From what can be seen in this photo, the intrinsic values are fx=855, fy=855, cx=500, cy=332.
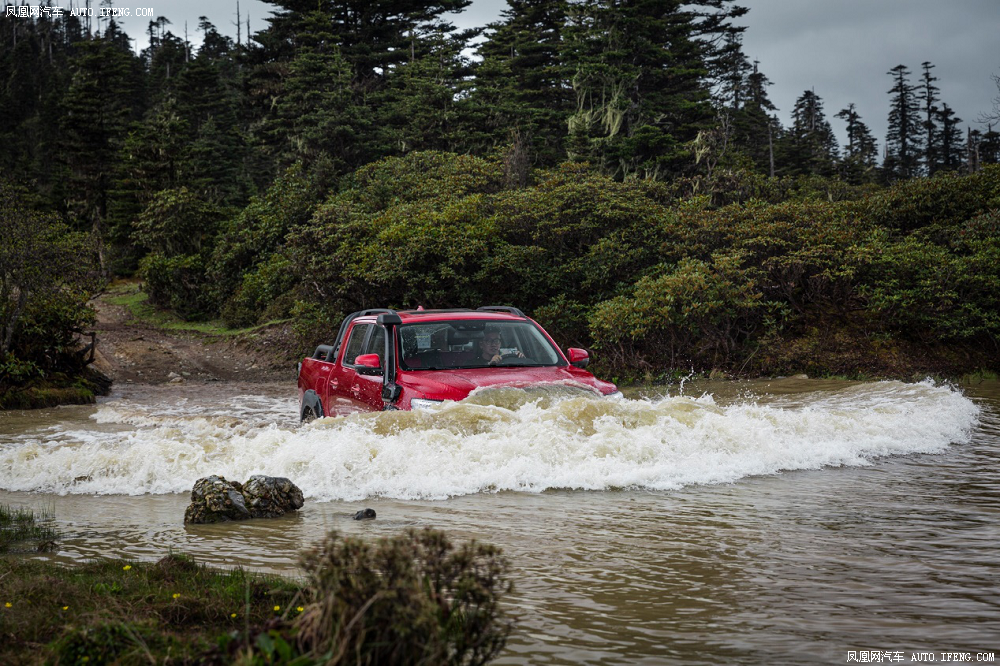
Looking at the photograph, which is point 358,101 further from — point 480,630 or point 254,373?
point 480,630

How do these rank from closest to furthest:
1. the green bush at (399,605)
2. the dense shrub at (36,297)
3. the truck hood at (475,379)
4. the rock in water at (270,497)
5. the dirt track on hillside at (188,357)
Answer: the green bush at (399,605) → the rock in water at (270,497) → the truck hood at (475,379) → the dense shrub at (36,297) → the dirt track on hillside at (188,357)

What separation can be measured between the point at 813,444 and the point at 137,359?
21.0 meters

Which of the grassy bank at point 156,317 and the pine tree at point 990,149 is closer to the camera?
the grassy bank at point 156,317

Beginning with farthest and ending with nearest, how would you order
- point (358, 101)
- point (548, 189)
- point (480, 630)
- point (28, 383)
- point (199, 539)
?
point (358, 101) < point (548, 189) < point (28, 383) < point (199, 539) < point (480, 630)

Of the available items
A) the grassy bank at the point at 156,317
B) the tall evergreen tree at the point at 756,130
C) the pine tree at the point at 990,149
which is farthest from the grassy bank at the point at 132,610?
the pine tree at the point at 990,149

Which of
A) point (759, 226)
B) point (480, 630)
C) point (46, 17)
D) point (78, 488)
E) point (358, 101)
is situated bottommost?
point (78, 488)

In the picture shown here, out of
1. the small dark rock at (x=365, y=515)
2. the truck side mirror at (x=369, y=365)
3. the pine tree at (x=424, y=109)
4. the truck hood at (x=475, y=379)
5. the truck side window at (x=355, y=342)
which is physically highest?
the pine tree at (x=424, y=109)

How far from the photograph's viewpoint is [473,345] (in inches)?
360

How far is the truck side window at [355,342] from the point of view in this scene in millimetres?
9656

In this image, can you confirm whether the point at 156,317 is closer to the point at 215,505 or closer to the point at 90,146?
the point at 90,146

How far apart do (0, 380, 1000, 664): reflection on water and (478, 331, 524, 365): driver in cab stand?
40.2 inches

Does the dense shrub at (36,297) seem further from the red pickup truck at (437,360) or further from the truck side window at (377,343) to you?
the truck side window at (377,343)

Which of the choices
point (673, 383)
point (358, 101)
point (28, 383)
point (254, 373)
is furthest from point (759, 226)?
point (358, 101)

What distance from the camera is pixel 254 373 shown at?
79.3ft
